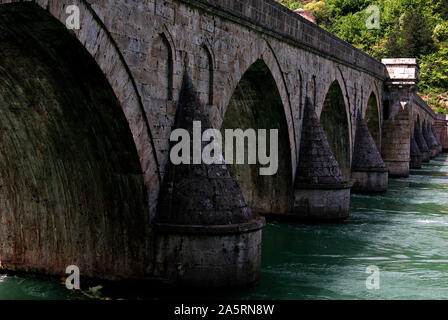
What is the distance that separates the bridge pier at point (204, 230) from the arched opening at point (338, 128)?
1100 centimetres

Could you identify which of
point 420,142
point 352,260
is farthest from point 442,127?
point 352,260

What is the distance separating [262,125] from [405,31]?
48221 mm

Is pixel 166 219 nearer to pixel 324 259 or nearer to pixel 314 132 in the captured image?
pixel 324 259

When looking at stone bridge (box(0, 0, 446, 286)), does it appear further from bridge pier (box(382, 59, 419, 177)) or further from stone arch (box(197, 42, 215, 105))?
bridge pier (box(382, 59, 419, 177))

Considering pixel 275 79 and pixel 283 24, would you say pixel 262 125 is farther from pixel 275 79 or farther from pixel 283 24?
pixel 283 24

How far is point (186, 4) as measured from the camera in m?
8.69

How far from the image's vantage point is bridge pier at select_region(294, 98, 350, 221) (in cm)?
1398

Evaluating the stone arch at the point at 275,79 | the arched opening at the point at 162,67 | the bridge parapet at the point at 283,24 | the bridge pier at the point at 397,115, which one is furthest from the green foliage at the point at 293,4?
the arched opening at the point at 162,67

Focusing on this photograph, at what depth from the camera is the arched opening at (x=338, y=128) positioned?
62.0 ft

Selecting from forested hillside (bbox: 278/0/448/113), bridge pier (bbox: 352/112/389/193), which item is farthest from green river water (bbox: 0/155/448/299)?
forested hillside (bbox: 278/0/448/113)

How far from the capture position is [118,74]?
729cm

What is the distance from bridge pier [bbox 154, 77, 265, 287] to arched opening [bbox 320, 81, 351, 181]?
10997mm

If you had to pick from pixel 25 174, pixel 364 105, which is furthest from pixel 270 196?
pixel 364 105
